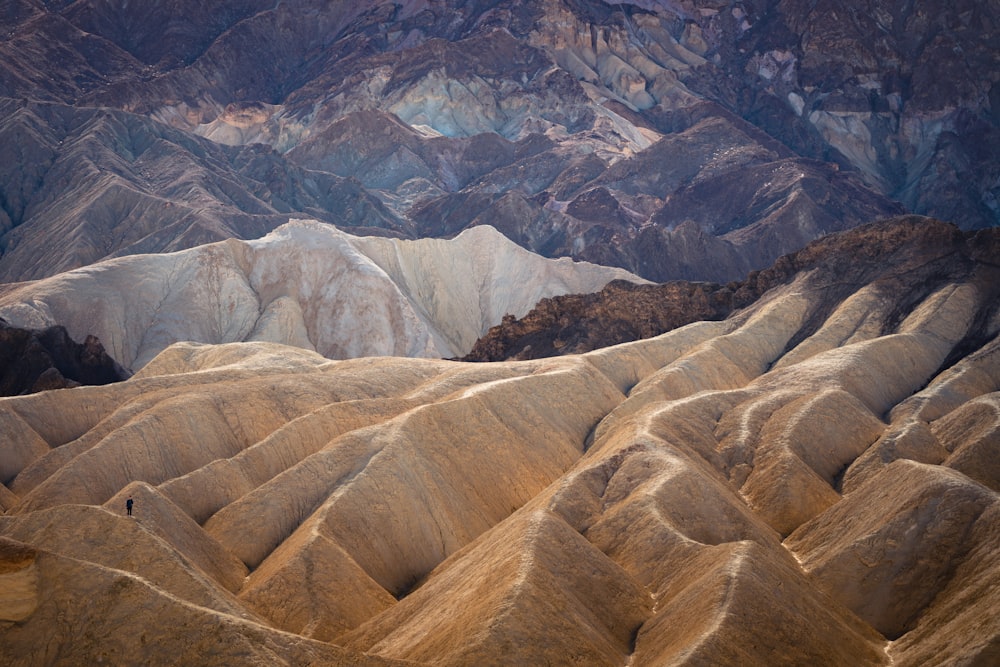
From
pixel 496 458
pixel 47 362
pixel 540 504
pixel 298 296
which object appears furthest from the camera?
pixel 298 296

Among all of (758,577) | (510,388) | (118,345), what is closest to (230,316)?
(118,345)

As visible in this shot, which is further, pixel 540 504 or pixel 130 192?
pixel 130 192

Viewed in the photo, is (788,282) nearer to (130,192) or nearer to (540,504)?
(540,504)

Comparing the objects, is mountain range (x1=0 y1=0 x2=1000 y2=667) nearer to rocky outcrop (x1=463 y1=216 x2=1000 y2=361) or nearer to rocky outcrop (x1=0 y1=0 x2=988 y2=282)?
rocky outcrop (x1=463 y1=216 x2=1000 y2=361)

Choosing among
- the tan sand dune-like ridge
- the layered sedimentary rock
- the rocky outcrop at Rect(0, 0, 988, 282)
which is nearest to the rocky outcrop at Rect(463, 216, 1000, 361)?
the tan sand dune-like ridge

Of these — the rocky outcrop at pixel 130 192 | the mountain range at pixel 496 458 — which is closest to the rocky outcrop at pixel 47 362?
the mountain range at pixel 496 458

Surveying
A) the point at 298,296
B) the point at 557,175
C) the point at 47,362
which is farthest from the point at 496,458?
the point at 557,175
